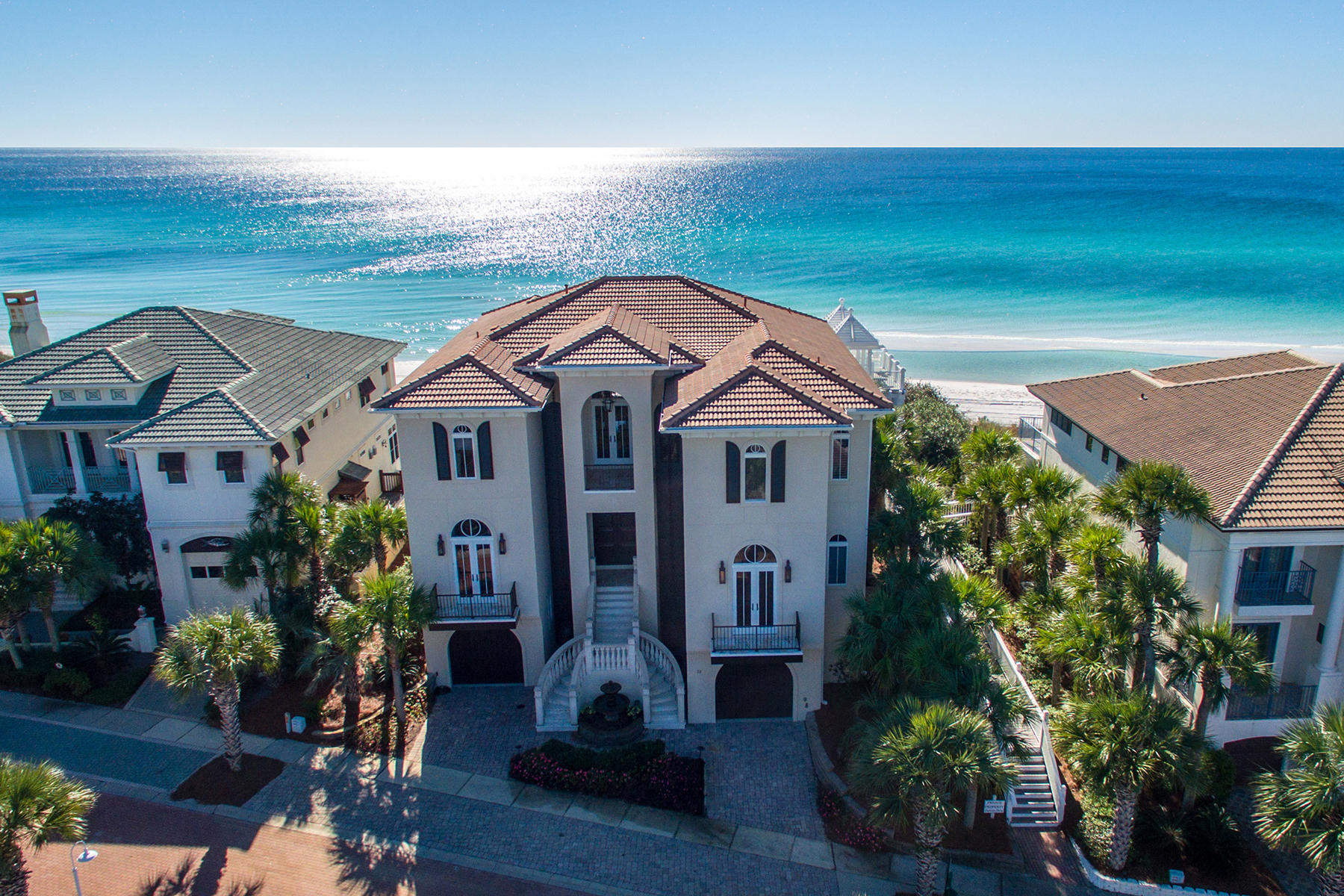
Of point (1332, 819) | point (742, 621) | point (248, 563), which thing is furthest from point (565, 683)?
point (1332, 819)

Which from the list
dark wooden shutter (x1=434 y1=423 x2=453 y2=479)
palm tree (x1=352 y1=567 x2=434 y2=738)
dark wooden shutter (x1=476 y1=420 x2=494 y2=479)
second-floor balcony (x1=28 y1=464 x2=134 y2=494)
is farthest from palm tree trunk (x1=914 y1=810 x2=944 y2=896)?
second-floor balcony (x1=28 y1=464 x2=134 y2=494)

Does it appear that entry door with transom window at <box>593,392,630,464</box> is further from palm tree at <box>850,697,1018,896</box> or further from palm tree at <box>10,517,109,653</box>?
palm tree at <box>10,517,109,653</box>

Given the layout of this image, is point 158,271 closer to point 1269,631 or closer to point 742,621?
point 742,621

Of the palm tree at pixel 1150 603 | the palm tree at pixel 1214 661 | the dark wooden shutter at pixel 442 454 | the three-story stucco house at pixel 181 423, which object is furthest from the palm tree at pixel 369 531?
the palm tree at pixel 1214 661

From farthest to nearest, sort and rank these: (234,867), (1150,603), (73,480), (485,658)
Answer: (73,480), (485,658), (1150,603), (234,867)

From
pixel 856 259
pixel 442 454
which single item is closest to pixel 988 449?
pixel 442 454

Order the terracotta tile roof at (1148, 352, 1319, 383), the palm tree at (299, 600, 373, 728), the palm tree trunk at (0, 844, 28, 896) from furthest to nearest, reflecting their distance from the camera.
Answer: the terracotta tile roof at (1148, 352, 1319, 383), the palm tree at (299, 600, 373, 728), the palm tree trunk at (0, 844, 28, 896)

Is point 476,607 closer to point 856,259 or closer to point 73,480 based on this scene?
point 73,480
